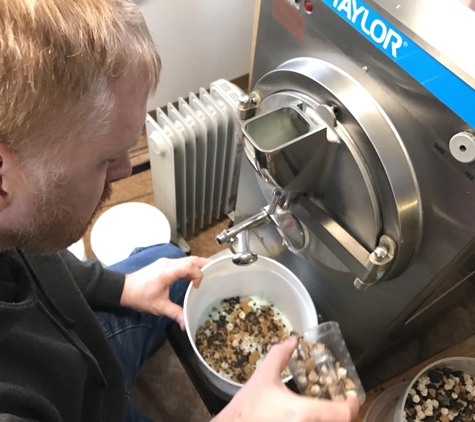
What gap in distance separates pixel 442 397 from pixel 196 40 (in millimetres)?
1275

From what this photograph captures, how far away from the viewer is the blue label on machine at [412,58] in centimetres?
45

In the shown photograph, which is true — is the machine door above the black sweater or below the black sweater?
above

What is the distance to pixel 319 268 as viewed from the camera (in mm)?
845

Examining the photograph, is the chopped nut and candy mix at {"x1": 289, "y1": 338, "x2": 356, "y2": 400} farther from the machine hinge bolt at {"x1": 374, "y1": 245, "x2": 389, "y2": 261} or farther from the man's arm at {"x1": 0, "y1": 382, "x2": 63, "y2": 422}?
the man's arm at {"x1": 0, "y1": 382, "x2": 63, "y2": 422}

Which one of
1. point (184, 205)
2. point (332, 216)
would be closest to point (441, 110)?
point (332, 216)

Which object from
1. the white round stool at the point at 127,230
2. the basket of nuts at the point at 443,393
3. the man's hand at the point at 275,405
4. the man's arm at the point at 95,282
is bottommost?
the white round stool at the point at 127,230

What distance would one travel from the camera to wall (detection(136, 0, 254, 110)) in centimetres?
135

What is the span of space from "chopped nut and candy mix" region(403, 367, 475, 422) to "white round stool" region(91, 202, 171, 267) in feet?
2.37

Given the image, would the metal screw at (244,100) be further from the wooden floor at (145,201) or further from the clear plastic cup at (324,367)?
the wooden floor at (145,201)

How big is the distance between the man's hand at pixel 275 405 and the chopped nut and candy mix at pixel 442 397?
395 mm

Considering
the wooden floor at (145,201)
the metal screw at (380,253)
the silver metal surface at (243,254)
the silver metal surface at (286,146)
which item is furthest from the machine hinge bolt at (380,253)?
the wooden floor at (145,201)

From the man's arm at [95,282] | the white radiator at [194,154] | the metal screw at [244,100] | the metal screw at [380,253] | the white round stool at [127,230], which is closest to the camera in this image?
the metal screw at [380,253]

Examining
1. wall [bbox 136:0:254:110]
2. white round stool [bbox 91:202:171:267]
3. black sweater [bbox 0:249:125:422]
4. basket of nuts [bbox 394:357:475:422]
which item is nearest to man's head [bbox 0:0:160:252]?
black sweater [bbox 0:249:125:422]

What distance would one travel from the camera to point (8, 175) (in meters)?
0.44
